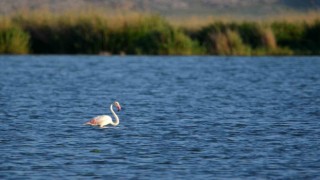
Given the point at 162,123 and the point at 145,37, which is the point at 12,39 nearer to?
the point at 145,37

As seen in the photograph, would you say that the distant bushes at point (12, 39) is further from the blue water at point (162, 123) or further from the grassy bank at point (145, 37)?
the blue water at point (162, 123)

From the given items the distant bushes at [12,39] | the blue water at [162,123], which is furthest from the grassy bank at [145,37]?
the blue water at [162,123]

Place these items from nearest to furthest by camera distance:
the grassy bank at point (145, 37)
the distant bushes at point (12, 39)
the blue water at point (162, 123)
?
1. the blue water at point (162, 123)
2. the distant bushes at point (12, 39)
3. the grassy bank at point (145, 37)

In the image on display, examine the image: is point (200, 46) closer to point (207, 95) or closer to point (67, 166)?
point (207, 95)

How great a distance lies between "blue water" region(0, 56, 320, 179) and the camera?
15.0 metres

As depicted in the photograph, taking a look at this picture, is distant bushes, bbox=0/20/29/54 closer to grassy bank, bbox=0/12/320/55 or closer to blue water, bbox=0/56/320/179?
grassy bank, bbox=0/12/320/55

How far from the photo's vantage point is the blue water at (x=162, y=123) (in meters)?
15.0

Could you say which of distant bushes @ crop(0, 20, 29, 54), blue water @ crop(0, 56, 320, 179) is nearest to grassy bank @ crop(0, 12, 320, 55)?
distant bushes @ crop(0, 20, 29, 54)

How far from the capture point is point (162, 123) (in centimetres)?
2022

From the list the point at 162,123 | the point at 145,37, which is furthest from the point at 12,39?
the point at 162,123

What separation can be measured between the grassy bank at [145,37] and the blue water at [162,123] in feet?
17.2

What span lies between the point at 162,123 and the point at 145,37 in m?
23.0

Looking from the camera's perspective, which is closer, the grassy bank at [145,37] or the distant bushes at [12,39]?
the distant bushes at [12,39]

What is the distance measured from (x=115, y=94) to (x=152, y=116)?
6661mm
